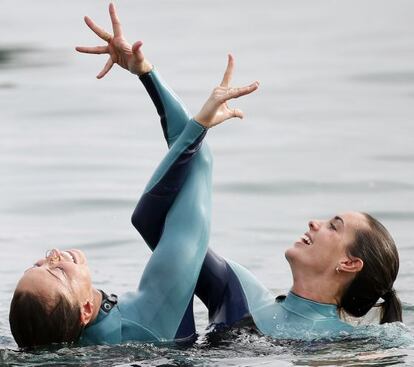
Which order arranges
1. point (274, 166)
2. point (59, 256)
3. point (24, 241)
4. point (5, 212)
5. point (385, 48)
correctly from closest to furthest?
1. point (59, 256)
2. point (24, 241)
3. point (5, 212)
4. point (274, 166)
5. point (385, 48)

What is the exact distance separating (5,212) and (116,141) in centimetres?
209

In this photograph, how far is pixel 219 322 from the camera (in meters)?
6.82

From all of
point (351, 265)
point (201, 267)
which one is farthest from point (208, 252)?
point (351, 265)

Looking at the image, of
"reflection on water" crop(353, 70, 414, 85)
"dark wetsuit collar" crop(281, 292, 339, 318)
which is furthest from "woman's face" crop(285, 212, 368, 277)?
"reflection on water" crop(353, 70, 414, 85)

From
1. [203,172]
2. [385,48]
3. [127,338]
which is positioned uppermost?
[385,48]

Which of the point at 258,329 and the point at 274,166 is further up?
the point at 274,166

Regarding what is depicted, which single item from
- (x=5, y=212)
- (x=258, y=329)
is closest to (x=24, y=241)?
(x=5, y=212)

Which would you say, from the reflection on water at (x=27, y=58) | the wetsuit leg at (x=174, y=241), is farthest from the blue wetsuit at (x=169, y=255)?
the reflection on water at (x=27, y=58)

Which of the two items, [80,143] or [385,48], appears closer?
[80,143]

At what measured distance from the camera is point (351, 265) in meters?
6.66

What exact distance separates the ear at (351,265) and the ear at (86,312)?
119 centimetres

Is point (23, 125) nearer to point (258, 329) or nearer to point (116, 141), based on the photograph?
point (116, 141)

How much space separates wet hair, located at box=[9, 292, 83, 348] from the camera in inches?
239

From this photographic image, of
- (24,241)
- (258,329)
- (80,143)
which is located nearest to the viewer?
(258,329)
